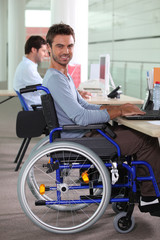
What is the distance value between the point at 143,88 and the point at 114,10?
2.84m

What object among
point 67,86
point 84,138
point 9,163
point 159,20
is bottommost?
A: point 9,163

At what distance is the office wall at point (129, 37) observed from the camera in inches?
293

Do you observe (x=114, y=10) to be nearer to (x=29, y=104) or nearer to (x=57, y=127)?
(x=29, y=104)

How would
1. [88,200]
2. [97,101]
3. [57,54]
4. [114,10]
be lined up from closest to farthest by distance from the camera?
[88,200]
[57,54]
[97,101]
[114,10]

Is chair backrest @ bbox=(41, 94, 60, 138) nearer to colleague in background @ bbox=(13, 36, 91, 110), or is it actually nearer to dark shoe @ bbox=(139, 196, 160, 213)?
dark shoe @ bbox=(139, 196, 160, 213)

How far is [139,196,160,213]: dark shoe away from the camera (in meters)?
2.55

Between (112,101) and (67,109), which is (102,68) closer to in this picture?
(112,101)

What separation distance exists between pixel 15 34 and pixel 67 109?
33.1ft

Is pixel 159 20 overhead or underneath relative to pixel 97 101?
overhead

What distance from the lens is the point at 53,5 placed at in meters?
6.35

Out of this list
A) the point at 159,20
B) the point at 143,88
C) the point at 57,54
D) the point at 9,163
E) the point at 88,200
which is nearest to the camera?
the point at 88,200

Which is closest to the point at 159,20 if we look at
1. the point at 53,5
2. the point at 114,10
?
the point at 53,5

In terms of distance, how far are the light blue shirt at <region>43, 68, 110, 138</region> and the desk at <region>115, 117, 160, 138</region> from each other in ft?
0.45

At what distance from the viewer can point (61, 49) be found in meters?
2.72
